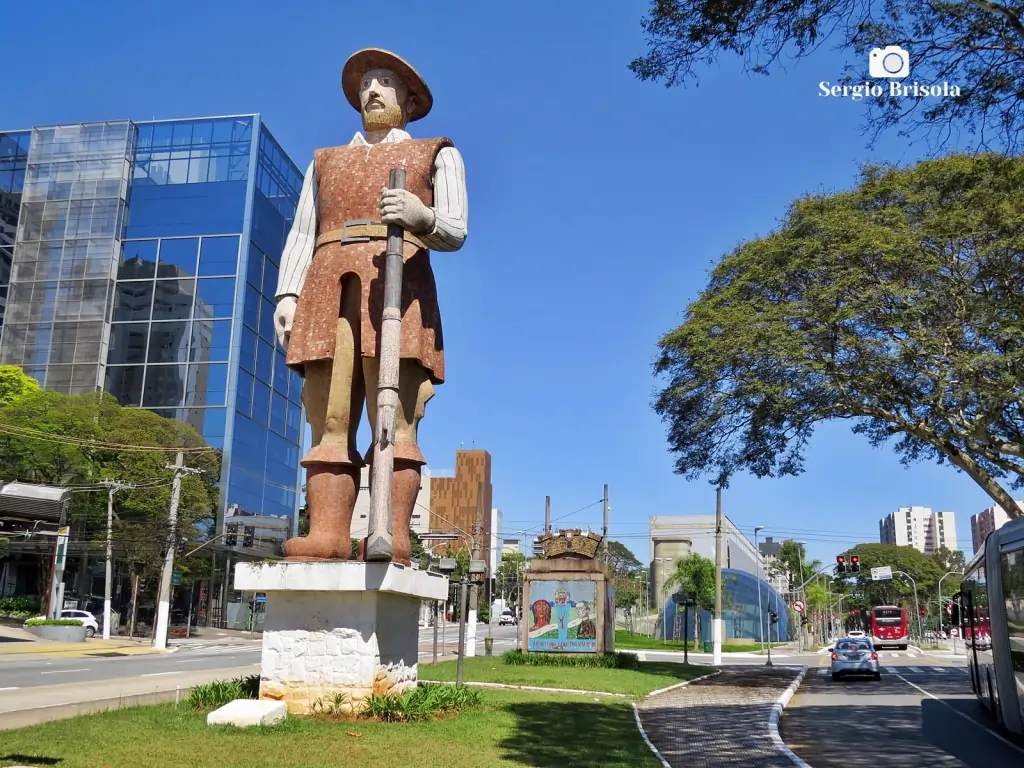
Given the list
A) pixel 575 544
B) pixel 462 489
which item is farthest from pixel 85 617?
pixel 462 489

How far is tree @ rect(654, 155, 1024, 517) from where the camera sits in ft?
56.9

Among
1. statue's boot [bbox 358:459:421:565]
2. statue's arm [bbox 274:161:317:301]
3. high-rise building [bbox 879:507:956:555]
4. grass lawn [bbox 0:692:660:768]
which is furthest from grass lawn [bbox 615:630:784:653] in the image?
high-rise building [bbox 879:507:956:555]

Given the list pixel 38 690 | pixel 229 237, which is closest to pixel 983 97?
pixel 38 690

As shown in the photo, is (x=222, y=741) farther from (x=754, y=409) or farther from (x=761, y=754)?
(x=754, y=409)

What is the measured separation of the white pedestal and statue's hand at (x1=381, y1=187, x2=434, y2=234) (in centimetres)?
339

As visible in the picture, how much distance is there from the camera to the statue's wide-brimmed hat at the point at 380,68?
1018cm

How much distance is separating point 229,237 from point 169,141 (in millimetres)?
8012

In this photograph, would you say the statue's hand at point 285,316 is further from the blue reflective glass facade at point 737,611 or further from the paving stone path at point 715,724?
the blue reflective glass facade at point 737,611

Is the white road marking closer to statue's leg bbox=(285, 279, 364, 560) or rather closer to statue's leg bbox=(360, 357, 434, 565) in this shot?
statue's leg bbox=(360, 357, 434, 565)

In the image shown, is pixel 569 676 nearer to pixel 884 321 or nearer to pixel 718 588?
pixel 884 321

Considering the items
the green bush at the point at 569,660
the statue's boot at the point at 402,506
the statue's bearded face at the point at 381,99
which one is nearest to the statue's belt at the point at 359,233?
the statue's bearded face at the point at 381,99

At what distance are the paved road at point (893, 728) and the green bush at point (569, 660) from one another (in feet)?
16.1

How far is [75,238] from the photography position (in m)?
50.8

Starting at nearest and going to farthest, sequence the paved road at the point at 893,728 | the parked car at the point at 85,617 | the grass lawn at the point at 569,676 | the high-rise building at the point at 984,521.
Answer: the paved road at the point at 893,728 → the grass lawn at the point at 569,676 → the parked car at the point at 85,617 → the high-rise building at the point at 984,521
